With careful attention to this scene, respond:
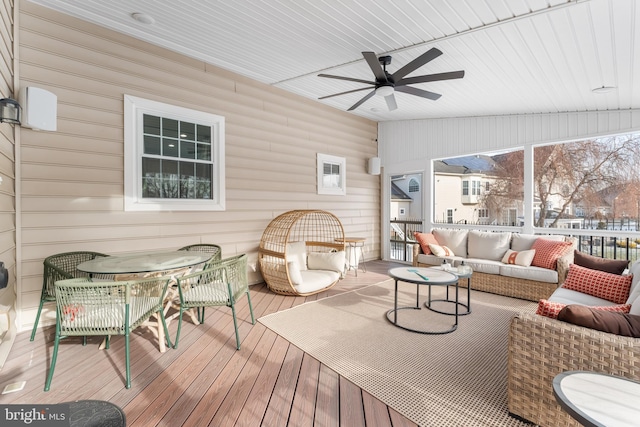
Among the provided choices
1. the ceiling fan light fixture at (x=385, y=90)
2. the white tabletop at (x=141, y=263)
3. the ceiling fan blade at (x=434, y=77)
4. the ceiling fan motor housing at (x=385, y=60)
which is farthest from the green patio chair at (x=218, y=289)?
the ceiling fan motor housing at (x=385, y=60)

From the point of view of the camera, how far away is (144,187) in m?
4.12

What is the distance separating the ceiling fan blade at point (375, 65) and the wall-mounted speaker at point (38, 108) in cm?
330

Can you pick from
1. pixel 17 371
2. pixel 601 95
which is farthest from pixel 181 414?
pixel 601 95

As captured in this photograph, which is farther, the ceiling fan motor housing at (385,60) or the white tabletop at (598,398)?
the ceiling fan motor housing at (385,60)

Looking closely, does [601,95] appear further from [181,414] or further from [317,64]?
[181,414]

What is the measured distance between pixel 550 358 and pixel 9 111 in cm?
456

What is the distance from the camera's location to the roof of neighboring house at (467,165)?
629 centimetres

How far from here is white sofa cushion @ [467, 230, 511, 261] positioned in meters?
5.28

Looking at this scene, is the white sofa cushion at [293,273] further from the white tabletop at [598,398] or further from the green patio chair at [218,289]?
the white tabletop at [598,398]

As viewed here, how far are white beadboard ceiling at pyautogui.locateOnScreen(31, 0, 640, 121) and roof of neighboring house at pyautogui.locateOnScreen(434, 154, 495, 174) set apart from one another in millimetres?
1520

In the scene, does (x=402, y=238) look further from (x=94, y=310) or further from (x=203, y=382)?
(x=94, y=310)

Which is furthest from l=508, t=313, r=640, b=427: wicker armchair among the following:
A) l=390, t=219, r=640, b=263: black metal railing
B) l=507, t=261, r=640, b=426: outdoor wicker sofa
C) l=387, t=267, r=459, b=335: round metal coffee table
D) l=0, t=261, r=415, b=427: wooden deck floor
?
l=390, t=219, r=640, b=263: black metal railing

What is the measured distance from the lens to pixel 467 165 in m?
6.54

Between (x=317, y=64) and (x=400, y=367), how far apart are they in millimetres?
4037
